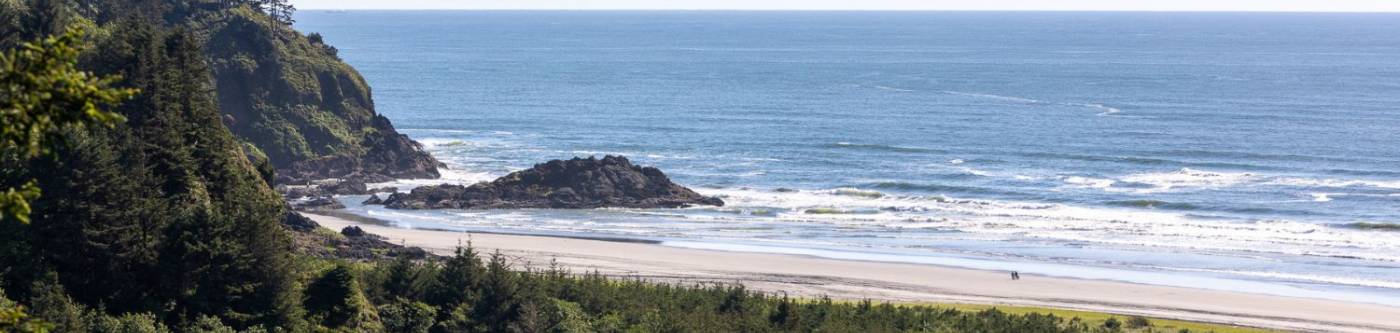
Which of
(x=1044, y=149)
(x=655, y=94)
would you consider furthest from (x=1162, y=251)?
(x=655, y=94)

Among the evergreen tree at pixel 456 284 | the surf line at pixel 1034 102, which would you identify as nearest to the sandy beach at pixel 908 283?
the evergreen tree at pixel 456 284

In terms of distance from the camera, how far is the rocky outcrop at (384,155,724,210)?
90.1m

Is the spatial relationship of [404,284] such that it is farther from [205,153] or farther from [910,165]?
[910,165]

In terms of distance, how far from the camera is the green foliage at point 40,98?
10.2 meters

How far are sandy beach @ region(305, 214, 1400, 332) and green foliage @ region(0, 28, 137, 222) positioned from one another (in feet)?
151

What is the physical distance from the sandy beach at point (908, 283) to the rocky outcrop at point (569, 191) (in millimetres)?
12050

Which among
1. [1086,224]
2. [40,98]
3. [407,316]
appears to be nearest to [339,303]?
[407,316]

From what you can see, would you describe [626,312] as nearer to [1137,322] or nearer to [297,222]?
[1137,322]

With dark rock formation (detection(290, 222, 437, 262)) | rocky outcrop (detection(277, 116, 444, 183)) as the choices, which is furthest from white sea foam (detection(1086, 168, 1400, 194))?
dark rock formation (detection(290, 222, 437, 262))

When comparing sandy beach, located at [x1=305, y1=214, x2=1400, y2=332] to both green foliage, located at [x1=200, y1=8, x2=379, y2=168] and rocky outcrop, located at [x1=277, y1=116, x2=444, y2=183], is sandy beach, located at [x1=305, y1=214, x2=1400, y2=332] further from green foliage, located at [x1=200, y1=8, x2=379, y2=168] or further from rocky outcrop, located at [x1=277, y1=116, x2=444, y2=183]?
green foliage, located at [x1=200, y1=8, x2=379, y2=168]

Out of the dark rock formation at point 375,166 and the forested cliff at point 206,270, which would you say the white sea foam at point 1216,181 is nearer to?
the dark rock formation at point 375,166

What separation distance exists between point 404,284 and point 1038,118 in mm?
107716

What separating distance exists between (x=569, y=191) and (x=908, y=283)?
32054 millimetres

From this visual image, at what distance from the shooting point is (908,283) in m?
65.3
